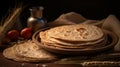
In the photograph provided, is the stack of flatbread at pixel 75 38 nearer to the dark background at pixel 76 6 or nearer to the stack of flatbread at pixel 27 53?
the stack of flatbread at pixel 27 53

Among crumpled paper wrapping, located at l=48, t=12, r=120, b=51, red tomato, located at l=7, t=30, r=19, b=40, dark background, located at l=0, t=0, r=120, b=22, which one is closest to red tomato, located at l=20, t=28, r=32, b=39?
red tomato, located at l=7, t=30, r=19, b=40

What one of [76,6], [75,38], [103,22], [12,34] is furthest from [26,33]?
[76,6]

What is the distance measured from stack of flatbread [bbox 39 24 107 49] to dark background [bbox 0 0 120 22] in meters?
0.69

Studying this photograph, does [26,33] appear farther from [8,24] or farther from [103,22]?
[103,22]

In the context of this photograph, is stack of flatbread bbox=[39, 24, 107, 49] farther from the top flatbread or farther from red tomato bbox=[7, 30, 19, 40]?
red tomato bbox=[7, 30, 19, 40]

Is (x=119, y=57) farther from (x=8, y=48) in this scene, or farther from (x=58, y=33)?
(x=8, y=48)

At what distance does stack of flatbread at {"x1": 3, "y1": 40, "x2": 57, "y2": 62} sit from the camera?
3.50 ft

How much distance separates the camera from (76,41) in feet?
3.51

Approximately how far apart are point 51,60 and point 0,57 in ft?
0.82

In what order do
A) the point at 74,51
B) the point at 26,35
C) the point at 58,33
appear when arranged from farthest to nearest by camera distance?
1. the point at 26,35
2. the point at 58,33
3. the point at 74,51

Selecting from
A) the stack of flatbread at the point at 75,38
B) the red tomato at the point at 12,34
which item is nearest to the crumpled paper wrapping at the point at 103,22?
the stack of flatbread at the point at 75,38

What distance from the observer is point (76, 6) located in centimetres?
187

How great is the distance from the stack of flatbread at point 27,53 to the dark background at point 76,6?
27.4 inches

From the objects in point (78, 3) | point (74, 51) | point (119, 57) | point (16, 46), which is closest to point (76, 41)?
point (74, 51)
